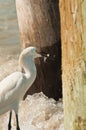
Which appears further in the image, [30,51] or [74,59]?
[30,51]

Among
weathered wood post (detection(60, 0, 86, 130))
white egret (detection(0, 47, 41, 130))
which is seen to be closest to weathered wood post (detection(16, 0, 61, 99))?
white egret (detection(0, 47, 41, 130))

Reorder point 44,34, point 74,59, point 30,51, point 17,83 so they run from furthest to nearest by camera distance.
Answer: point 44,34, point 30,51, point 17,83, point 74,59

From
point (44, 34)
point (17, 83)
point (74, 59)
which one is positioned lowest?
point (17, 83)

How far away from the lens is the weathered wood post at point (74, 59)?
8.43 ft

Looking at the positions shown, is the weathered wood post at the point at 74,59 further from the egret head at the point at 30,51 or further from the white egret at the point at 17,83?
the egret head at the point at 30,51

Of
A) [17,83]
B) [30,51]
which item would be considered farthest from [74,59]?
[30,51]

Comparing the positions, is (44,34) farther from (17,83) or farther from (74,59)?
(74,59)

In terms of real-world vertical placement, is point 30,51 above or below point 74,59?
below

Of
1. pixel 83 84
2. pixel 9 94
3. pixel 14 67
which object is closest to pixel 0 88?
pixel 9 94

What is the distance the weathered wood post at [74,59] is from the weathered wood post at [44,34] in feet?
13.8

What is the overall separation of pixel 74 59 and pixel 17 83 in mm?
3935

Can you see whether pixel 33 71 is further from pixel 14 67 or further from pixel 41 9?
pixel 14 67

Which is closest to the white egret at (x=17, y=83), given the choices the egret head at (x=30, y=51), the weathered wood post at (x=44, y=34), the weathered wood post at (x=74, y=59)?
the egret head at (x=30, y=51)

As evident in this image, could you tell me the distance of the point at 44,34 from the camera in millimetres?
7039
